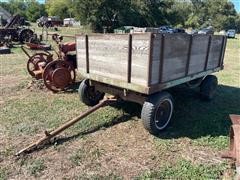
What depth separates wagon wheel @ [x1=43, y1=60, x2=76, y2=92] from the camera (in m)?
7.31

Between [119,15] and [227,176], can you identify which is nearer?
[227,176]

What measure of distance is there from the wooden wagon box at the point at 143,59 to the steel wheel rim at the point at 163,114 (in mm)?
349

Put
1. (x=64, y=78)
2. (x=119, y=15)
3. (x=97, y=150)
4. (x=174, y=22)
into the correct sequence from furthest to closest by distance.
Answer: (x=174, y=22)
(x=119, y=15)
(x=64, y=78)
(x=97, y=150)

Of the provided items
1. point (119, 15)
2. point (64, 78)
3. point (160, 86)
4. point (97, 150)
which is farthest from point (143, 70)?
point (119, 15)

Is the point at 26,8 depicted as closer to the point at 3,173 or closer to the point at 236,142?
the point at 3,173

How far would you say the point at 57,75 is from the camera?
289 inches

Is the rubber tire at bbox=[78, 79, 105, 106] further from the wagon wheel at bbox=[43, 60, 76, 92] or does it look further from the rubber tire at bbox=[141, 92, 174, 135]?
the rubber tire at bbox=[141, 92, 174, 135]

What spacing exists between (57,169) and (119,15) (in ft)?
106

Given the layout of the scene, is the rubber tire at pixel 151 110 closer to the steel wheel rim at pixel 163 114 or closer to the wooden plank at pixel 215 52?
the steel wheel rim at pixel 163 114

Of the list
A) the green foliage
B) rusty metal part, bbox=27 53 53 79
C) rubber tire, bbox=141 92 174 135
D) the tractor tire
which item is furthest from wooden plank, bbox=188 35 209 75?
the green foliage

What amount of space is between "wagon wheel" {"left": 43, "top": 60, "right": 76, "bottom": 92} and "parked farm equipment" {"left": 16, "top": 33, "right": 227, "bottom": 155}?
1.33 metres

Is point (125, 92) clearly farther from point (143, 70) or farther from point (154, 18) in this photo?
point (154, 18)

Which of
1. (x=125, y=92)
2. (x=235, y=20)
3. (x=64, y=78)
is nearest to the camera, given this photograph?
(x=125, y=92)

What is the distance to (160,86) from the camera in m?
4.89
